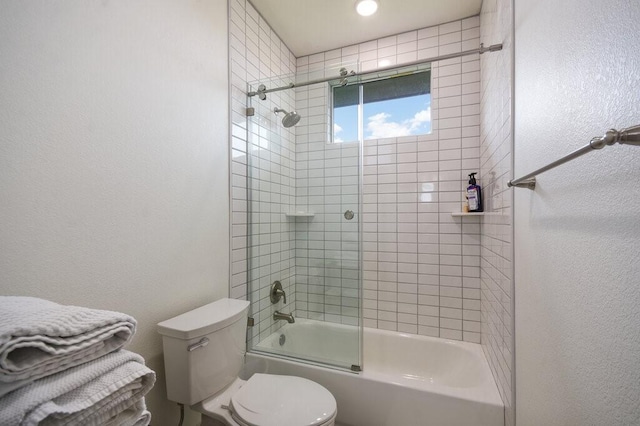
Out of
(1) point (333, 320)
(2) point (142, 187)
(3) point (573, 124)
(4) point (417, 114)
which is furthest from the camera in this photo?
(4) point (417, 114)

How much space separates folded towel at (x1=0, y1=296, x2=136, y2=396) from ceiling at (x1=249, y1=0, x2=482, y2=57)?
214 centimetres

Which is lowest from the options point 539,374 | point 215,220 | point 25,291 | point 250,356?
point 250,356

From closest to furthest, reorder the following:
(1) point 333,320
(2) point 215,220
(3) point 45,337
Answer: (3) point 45,337
(2) point 215,220
(1) point 333,320

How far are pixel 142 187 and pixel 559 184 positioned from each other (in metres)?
1.47

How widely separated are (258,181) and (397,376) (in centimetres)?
159

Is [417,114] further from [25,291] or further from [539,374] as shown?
[25,291]

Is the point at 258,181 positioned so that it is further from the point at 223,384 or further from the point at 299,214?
the point at 223,384

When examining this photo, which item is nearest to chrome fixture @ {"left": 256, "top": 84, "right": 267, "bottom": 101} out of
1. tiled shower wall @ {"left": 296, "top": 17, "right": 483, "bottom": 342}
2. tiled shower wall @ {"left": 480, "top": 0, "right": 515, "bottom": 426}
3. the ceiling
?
tiled shower wall @ {"left": 296, "top": 17, "right": 483, "bottom": 342}

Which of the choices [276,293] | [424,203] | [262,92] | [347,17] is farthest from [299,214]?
[347,17]

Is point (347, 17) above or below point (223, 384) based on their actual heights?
above

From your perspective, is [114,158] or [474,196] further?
[474,196]

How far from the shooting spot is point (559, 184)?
0.74 m

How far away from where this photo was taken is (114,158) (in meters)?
1.06

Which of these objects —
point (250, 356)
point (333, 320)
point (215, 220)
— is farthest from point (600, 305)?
point (250, 356)
